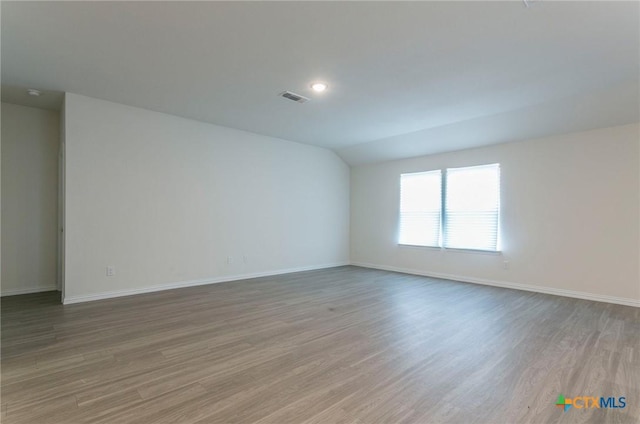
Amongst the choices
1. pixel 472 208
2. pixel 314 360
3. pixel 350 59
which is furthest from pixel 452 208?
pixel 314 360

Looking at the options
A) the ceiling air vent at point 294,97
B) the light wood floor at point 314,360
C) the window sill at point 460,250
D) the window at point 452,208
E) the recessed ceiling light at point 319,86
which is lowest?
the light wood floor at point 314,360

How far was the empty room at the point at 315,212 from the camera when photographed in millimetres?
2160

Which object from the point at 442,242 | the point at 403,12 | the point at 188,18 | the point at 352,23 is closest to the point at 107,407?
the point at 188,18

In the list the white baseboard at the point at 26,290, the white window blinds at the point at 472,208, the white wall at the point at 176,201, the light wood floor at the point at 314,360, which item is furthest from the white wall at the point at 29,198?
the white window blinds at the point at 472,208

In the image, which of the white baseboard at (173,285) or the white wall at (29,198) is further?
the white wall at (29,198)

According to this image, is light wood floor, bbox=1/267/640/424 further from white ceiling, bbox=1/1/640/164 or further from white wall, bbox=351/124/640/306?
white ceiling, bbox=1/1/640/164

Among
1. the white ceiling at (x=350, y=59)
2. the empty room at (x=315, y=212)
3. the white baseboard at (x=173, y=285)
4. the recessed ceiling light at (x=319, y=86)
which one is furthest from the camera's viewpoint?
the white baseboard at (x=173, y=285)

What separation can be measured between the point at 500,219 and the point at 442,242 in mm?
1130

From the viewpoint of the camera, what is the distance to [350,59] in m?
3.06

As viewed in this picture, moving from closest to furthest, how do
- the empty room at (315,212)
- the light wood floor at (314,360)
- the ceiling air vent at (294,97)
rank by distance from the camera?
the light wood floor at (314,360) → the empty room at (315,212) → the ceiling air vent at (294,97)

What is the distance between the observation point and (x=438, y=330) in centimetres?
316

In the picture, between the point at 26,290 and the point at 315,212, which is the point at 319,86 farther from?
the point at 26,290

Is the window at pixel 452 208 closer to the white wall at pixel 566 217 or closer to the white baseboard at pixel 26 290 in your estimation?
the white wall at pixel 566 217

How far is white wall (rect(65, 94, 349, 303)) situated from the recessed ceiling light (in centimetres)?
241
